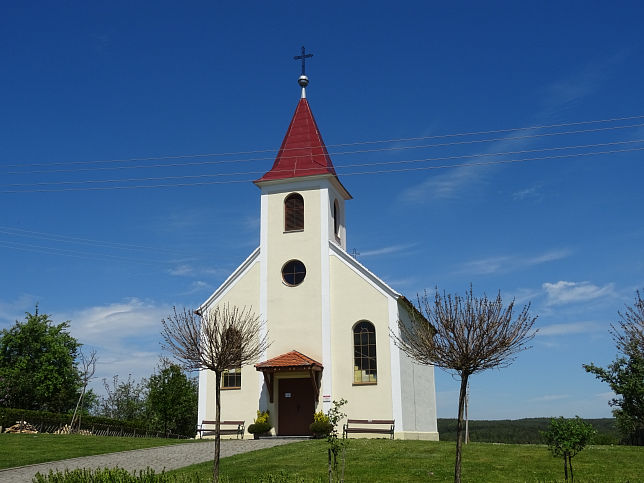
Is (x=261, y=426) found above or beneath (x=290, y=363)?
beneath

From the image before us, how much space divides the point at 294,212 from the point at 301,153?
3.17 m

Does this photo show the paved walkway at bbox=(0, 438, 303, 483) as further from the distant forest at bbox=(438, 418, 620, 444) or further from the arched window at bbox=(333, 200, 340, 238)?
the distant forest at bbox=(438, 418, 620, 444)

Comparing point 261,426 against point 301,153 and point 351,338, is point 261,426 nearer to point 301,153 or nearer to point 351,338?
point 351,338

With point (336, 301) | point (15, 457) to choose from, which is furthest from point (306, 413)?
point (15, 457)

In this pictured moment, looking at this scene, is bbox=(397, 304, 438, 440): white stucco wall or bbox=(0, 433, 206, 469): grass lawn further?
bbox=(397, 304, 438, 440): white stucco wall

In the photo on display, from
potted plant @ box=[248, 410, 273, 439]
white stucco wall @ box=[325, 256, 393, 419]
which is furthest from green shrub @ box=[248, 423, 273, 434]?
white stucco wall @ box=[325, 256, 393, 419]

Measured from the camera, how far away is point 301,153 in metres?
29.7

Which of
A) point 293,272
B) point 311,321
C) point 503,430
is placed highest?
point 293,272

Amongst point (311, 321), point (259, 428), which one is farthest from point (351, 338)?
point (259, 428)

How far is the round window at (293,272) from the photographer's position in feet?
90.3

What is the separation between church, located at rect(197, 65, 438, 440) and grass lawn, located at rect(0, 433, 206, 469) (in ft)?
15.5

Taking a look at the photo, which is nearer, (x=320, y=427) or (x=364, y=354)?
(x=320, y=427)

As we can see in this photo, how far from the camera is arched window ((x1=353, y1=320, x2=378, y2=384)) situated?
25.5 m

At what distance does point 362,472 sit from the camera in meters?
15.1
